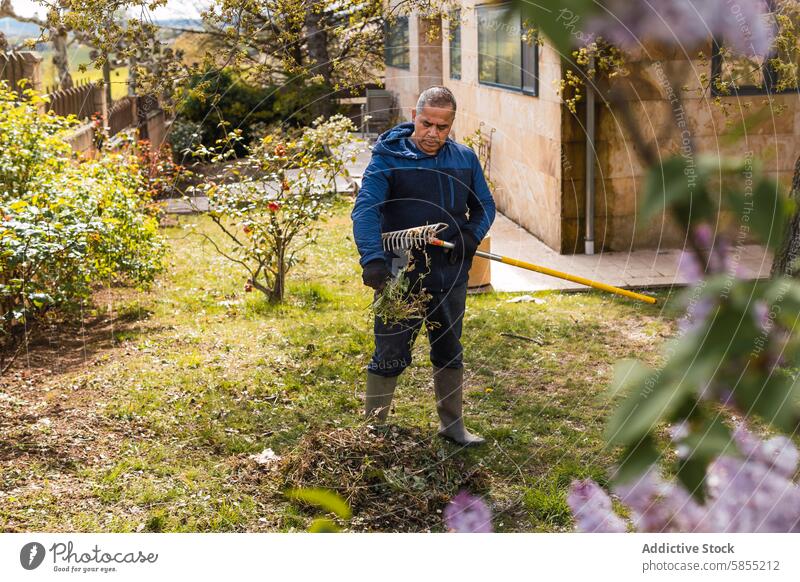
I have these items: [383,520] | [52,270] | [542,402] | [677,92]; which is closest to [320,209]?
[52,270]

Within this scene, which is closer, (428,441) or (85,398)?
(428,441)

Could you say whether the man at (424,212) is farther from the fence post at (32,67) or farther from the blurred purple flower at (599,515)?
the fence post at (32,67)

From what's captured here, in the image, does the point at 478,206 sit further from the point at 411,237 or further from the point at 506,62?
the point at 506,62

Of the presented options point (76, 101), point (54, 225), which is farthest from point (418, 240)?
point (76, 101)

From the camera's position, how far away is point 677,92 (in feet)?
1.35

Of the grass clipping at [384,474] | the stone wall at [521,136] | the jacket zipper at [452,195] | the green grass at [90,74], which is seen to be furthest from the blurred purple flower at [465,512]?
the stone wall at [521,136]

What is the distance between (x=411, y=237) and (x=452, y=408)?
2.68 ft

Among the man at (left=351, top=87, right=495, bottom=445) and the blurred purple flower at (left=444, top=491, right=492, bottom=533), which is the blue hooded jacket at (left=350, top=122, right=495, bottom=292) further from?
the blurred purple flower at (left=444, top=491, right=492, bottom=533)

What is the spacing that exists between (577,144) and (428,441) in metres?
4.15

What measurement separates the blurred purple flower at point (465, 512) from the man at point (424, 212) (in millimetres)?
552

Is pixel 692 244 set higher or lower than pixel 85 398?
higher

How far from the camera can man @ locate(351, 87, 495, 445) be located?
11.2 ft

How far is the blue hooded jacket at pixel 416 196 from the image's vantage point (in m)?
3.46

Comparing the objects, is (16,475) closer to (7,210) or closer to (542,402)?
(7,210)
